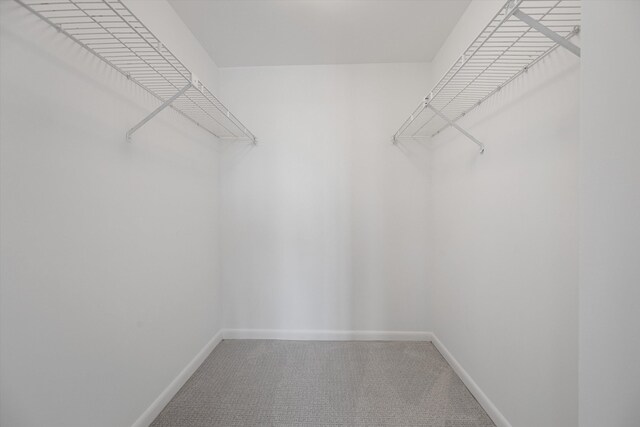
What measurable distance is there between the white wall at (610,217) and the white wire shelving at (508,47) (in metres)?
0.34

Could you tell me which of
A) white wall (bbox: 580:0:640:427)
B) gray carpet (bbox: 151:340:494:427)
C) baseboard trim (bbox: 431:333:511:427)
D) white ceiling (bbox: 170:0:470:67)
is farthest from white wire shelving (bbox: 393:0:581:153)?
gray carpet (bbox: 151:340:494:427)

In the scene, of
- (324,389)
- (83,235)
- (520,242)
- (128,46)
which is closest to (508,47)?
(520,242)

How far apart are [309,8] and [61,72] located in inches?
53.7

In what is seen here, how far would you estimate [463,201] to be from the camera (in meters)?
1.77

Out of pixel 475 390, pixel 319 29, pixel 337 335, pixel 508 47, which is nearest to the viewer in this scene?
pixel 508 47

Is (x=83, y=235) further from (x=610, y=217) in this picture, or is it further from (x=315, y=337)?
(x=315, y=337)

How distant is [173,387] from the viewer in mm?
1646

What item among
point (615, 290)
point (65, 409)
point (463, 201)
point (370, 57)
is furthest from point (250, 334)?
point (370, 57)

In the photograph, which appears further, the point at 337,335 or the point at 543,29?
the point at 337,335

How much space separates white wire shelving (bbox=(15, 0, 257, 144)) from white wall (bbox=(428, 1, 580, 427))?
144cm

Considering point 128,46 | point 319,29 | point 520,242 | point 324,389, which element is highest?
point 319,29

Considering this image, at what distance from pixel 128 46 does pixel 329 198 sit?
1.62 meters

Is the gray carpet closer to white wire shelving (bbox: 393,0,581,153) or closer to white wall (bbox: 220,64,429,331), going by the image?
white wall (bbox: 220,64,429,331)

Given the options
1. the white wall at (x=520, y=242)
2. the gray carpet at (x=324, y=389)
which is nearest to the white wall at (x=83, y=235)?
the gray carpet at (x=324, y=389)
